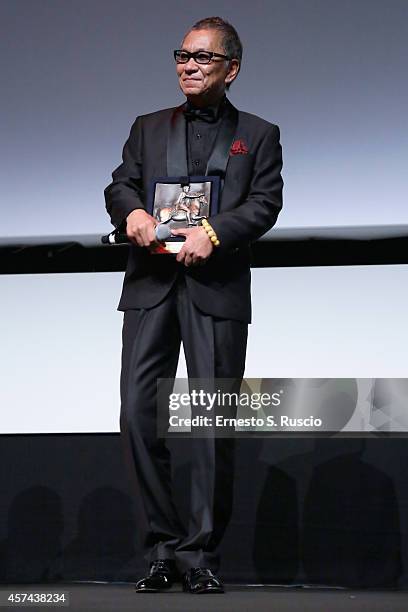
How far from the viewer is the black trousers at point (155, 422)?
8.15 ft

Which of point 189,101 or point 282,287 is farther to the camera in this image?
point 282,287

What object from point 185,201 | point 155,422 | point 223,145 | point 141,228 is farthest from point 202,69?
point 155,422

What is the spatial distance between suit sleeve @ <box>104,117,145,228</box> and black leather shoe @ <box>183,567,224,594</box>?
840mm

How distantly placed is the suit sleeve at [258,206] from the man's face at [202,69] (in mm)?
183

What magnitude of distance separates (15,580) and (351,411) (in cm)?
116

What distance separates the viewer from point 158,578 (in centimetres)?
241

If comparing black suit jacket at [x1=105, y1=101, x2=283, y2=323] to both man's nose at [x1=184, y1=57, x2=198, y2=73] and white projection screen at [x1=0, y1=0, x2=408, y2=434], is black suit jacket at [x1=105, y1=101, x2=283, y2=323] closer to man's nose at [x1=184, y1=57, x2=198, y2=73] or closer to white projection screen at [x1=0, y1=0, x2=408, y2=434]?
man's nose at [x1=184, y1=57, x2=198, y2=73]

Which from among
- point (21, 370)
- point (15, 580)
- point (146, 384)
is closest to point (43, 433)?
point (21, 370)

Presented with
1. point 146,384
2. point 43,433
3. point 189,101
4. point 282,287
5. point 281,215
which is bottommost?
point 43,433

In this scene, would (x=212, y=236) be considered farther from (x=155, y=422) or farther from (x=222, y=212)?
(x=155, y=422)

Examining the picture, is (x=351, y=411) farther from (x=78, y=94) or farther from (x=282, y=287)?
(x=78, y=94)

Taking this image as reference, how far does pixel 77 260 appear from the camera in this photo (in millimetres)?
3500

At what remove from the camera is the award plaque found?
2.56 metres

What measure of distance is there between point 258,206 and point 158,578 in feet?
2.94
